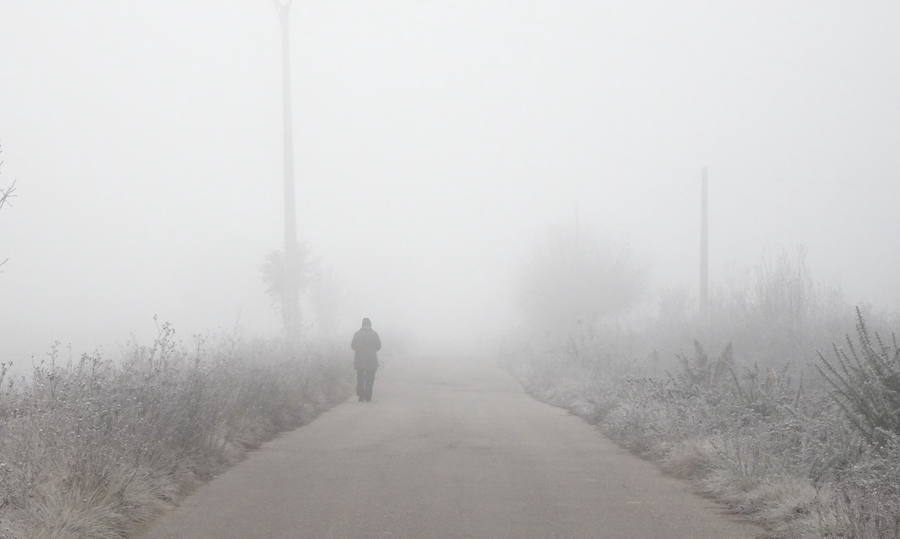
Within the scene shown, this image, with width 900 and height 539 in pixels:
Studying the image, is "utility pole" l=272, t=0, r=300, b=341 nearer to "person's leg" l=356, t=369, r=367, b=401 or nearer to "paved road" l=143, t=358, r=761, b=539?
"person's leg" l=356, t=369, r=367, b=401

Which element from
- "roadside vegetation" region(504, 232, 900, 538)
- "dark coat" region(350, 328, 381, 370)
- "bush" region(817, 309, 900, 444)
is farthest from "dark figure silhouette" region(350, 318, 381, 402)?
"bush" region(817, 309, 900, 444)

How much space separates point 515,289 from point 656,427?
47.4 meters

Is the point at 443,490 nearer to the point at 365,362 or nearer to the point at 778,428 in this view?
the point at 778,428

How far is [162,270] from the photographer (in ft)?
390

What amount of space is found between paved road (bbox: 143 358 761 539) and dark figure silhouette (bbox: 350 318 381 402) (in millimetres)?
5027

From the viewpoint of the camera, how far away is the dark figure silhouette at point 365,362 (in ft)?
62.4

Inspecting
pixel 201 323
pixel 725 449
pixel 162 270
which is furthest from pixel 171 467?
pixel 162 270

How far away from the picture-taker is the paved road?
6.89 m

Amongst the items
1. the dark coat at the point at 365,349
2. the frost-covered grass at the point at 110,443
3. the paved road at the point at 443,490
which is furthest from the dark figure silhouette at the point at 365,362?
the frost-covered grass at the point at 110,443

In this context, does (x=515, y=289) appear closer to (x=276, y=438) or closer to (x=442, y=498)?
(x=276, y=438)

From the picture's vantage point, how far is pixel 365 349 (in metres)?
19.6

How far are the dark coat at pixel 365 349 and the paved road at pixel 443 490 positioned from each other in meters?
5.25

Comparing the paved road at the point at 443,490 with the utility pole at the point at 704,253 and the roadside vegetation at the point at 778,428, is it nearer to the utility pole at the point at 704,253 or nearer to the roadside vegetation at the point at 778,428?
the roadside vegetation at the point at 778,428

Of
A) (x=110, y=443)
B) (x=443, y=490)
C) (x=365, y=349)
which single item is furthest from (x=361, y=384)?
(x=110, y=443)
